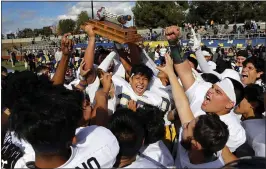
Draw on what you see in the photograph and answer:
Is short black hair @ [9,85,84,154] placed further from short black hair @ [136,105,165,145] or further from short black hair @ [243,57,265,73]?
short black hair @ [243,57,265,73]

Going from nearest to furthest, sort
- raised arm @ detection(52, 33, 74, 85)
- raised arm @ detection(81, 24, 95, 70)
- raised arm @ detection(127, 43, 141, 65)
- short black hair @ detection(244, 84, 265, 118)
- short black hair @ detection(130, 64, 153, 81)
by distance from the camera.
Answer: raised arm @ detection(52, 33, 74, 85) → short black hair @ detection(244, 84, 265, 118) → raised arm @ detection(81, 24, 95, 70) → short black hair @ detection(130, 64, 153, 81) → raised arm @ detection(127, 43, 141, 65)

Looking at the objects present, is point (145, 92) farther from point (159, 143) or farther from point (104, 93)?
point (159, 143)

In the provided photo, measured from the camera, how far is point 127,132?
6.15ft

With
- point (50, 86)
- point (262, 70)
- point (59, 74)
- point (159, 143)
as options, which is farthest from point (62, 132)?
point (262, 70)

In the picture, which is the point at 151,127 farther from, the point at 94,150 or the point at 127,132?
the point at 94,150

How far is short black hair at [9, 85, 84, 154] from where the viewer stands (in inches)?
57.7

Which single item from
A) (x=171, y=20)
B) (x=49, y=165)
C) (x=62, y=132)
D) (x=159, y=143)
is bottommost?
(x=159, y=143)

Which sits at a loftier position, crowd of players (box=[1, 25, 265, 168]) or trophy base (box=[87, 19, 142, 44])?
trophy base (box=[87, 19, 142, 44])

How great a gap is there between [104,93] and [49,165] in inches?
48.2

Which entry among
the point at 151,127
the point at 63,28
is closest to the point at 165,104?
the point at 151,127

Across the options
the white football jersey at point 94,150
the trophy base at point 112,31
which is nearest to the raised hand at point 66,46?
the trophy base at point 112,31

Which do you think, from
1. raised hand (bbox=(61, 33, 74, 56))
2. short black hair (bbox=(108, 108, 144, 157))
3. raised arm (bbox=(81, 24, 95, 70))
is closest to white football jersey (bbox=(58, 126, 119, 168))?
short black hair (bbox=(108, 108, 144, 157))

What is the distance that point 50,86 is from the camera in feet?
5.49

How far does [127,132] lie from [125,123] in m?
0.07
